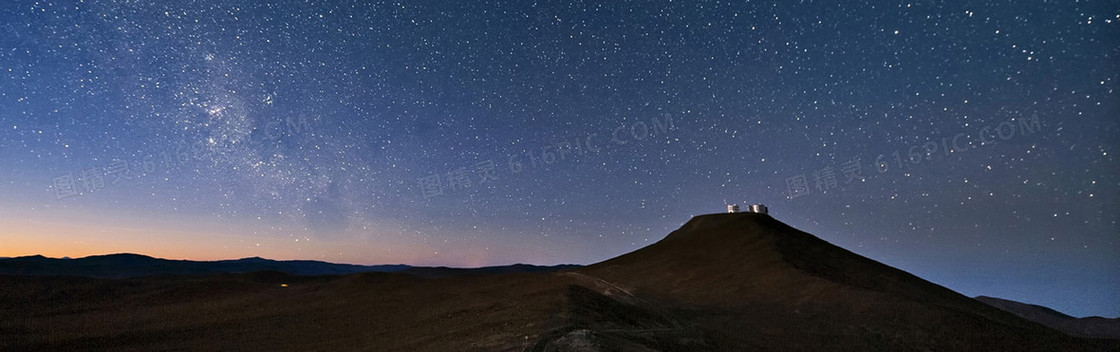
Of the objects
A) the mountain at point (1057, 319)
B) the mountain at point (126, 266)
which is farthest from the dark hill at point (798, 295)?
the mountain at point (126, 266)

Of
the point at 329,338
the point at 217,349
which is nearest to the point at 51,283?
the point at 217,349

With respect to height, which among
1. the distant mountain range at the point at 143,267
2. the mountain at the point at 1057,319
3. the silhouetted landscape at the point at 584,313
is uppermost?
the distant mountain range at the point at 143,267

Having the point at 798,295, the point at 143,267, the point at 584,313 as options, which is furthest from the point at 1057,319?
the point at 143,267

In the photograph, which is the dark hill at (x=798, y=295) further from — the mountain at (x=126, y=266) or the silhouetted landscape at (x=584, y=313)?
the mountain at (x=126, y=266)

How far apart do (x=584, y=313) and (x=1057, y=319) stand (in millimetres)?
78459

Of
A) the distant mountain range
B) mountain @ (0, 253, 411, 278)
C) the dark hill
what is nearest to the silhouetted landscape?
the dark hill

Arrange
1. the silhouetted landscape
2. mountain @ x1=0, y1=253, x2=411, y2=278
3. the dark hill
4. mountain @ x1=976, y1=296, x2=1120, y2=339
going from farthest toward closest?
mountain @ x1=0, y1=253, x2=411, y2=278 → mountain @ x1=976, y1=296, x2=1120, y2=339 → the dark hill → the silhouetted landscape

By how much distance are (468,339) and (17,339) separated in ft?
62.0

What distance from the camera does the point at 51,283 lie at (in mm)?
37000

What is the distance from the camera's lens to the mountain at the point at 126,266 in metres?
66.8

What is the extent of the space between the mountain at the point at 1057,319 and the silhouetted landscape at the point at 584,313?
34537 millimetres

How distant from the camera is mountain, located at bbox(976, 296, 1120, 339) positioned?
5047 cm

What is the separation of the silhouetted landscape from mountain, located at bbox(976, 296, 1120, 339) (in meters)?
34.5

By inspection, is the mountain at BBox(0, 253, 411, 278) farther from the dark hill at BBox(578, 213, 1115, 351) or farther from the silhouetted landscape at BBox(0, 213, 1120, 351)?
the dark hill at BBox(578, 213, 1115, 351)
